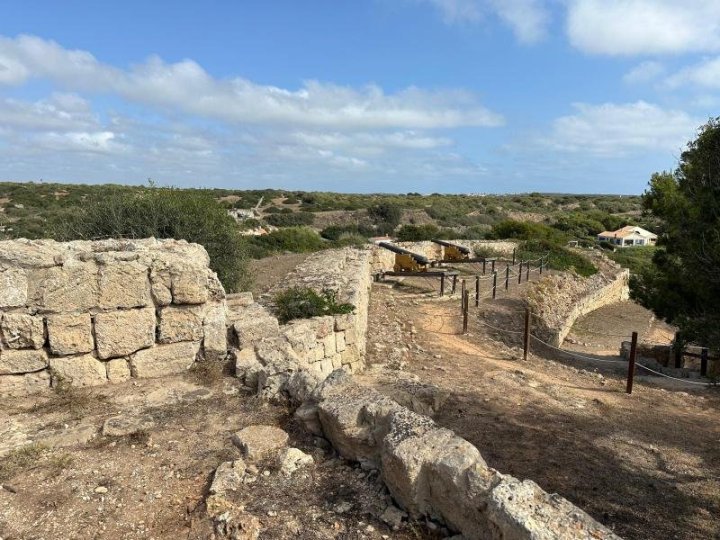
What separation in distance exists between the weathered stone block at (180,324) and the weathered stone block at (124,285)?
1.00 feet

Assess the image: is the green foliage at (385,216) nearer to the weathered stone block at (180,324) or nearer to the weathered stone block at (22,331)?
the weathered stone block at (180,324)

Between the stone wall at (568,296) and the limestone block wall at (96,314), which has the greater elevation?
the limestone block wall at (96,314)

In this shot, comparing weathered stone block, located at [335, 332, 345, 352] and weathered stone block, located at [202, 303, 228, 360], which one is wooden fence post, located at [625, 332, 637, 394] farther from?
weathered stone block, located at [202, 303, 228, 360]

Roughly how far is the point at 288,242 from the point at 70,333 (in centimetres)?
1894

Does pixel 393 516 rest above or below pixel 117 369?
below

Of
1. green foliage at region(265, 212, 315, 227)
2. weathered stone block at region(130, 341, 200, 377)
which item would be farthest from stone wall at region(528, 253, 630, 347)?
green foliage at region(265, 212, 315, 227)

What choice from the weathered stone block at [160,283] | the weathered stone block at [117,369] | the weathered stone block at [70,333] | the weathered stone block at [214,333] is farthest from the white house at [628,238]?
the weathered stone block at [70,333]

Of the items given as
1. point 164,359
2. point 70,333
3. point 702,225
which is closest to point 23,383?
point 70,333

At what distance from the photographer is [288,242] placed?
2420cm

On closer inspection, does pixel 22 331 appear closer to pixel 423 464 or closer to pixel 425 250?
pixel 423 464

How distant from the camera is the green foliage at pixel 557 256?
23.4 m

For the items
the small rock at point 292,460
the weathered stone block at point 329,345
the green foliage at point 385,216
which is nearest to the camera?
the small rock at point 292,460

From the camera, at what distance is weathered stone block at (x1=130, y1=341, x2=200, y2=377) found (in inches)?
226

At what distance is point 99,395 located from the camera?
5230 mm
